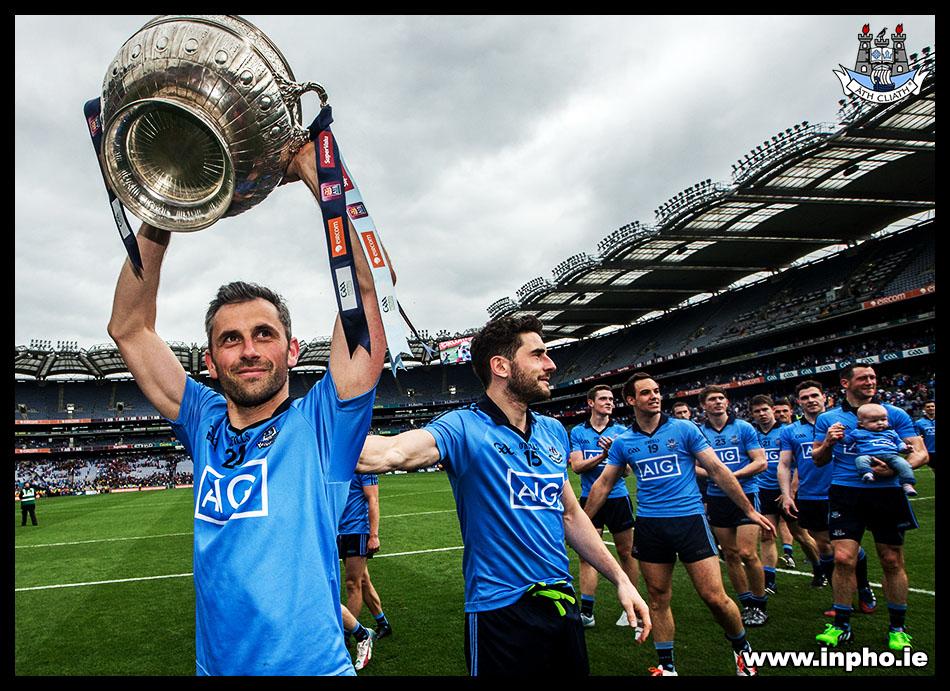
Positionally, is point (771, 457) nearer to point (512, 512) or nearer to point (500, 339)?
point (500, 339)

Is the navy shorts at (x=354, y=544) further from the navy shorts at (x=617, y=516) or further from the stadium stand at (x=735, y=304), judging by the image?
the stadium stand at (x=735, y=304)

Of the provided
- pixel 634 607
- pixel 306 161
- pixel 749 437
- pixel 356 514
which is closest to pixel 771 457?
pixel 749 437

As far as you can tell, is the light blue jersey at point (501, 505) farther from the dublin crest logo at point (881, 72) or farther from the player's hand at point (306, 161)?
the dublin crest logo at point (881, 72)

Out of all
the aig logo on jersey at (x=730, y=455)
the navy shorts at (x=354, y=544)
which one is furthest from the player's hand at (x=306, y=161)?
the aig logo on jersey at (x=730, y=455)

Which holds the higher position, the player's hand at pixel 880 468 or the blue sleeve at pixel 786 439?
the blue sleeve at pixel 786 439

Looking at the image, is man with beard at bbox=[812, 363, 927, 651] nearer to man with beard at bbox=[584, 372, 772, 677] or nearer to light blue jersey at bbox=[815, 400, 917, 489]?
light blue jersey at bbox=[815, 400, 917, 489]

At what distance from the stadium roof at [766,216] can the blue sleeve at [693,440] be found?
12709 mm

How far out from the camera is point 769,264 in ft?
128

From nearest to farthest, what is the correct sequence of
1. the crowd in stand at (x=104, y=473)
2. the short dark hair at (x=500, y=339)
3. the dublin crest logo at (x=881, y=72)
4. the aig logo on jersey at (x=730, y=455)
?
the short dark hair at (x=500, y=339) < the aig logo on jersey at (x=730, y=455) < the dublin crest logo at (x=881, y=72) < the crowd in stand at (x=104, y=473)

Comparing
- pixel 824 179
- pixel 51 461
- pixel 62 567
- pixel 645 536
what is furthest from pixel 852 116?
pixel 51 461

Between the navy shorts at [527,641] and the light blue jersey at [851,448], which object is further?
the light blue jersey at [851,448]

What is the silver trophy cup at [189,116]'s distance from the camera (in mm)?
1645

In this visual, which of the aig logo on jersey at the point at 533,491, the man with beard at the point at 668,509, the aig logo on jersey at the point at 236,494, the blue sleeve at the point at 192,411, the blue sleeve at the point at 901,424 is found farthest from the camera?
the blue sleeve at the point at 901,424
